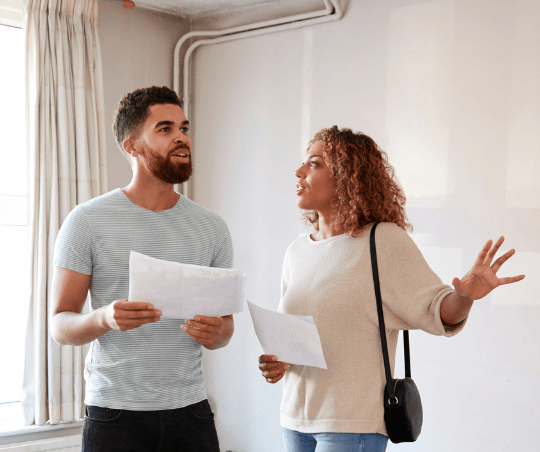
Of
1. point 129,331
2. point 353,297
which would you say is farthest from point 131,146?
point 353,297

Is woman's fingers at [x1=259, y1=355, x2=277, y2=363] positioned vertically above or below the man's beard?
below

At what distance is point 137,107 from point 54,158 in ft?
4.64

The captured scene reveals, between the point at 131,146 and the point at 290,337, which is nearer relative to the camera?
the point at 290,337

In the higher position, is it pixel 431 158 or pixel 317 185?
pixel 431 158

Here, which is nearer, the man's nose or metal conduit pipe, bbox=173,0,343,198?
the man's nose

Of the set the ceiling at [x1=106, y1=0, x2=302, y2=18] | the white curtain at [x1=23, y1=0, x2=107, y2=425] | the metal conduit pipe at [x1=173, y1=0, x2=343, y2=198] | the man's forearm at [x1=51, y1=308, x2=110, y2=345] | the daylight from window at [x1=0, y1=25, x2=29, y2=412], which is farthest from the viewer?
the ceiling at [x1=106, y1=0, x2=302, y2=18]

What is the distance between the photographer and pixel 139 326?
5.15 feet

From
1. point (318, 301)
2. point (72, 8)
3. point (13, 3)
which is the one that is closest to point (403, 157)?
point (318, 301)

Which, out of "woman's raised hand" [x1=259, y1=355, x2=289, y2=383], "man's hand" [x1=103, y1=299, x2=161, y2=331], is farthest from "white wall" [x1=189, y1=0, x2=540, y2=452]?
"man's hand" [x1=103, y1=299, x2=161, y2=331]

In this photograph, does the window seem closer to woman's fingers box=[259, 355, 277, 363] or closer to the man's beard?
the man's beard

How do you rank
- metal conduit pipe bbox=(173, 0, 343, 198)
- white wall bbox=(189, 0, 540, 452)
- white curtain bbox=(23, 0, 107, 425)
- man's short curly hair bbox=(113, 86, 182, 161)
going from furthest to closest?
metal conduit pipe bbox=(173, 0, 343, 198) → white curtain bbox=(23, 0, 107, 425) → white wall bbox=(189, 0, 540, 452) → man's short curly hair bbox=(113, 86, 182, 161)

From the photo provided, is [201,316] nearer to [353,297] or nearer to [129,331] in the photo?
[129,331]

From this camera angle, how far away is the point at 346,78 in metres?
3.17

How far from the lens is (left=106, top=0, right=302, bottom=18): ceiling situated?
357 cm
